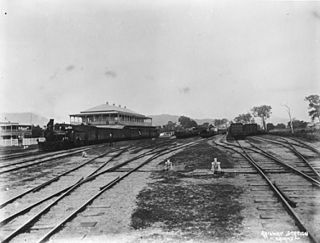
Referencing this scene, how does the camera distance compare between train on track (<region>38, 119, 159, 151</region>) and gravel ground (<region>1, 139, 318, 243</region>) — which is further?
train on track (<region>38, 119, 159, 151</region>)

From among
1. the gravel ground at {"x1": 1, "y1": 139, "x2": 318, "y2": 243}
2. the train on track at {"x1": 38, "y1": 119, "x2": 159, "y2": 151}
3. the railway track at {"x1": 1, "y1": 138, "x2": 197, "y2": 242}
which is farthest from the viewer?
the train on track at {"x1": 38, "y1": 119, "x2": 159, "y2": 151}

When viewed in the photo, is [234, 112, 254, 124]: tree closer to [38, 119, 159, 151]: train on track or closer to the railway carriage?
the railway carriage

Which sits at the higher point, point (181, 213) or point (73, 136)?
point (73, 136)

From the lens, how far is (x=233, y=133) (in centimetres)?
3856

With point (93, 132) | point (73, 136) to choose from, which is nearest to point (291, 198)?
point (73, 136)

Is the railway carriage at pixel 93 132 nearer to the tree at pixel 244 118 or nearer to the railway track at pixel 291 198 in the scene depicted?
the railway track at pixel 291 198

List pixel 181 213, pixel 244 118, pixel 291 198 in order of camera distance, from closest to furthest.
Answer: pixel 181 213 → pixel 291 198 → pixel 244 118

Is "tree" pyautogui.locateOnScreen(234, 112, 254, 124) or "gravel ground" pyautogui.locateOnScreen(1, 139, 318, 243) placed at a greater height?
"tree" pyautogui.locateOnScreen(234, 112, 254, 124)

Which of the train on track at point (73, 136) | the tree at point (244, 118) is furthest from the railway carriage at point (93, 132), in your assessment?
the tree at point (244, 118)

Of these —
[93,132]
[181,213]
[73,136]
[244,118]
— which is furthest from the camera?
[244,118]

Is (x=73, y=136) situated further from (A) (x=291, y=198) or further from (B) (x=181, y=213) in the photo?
(A) (x=291, y=198)

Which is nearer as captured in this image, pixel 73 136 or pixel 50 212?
pixel 50 212

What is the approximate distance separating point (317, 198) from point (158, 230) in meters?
4.07

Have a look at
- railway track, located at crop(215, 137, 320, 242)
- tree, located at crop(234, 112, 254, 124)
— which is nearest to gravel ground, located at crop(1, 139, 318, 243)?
railway track, located at crop(215, 137, 320, 242)
